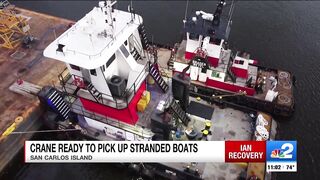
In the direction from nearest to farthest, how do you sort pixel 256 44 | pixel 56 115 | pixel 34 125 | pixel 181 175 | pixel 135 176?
pixel 181 175
pixel 135 176
pixel 56 115
pixel 34 125
pixel 256 44

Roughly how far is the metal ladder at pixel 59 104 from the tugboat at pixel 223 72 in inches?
304

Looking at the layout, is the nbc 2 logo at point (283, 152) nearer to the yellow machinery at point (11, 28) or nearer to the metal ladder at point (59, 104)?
the metal ladder at point (59, 104)

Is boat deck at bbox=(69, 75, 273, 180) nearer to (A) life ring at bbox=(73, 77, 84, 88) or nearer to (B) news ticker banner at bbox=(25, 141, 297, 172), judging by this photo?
(A) life ring at bbox=(73, 77, 84, 88)

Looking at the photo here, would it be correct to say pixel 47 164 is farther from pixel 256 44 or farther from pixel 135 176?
pixel 256 44

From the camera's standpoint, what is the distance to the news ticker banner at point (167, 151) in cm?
1321

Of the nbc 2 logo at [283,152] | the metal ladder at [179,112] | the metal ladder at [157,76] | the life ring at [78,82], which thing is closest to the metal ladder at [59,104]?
the life ring at [78,82]

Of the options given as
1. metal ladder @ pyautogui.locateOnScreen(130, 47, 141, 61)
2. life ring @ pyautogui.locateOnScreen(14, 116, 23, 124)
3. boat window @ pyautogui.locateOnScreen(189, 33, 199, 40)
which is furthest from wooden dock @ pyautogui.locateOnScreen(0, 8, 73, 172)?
boat window @ pyautogui.locateOnScreen(189, 33, 199, 40)

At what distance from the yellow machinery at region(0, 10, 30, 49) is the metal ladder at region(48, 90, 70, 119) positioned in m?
8.63

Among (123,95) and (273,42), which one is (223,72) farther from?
(273,42)

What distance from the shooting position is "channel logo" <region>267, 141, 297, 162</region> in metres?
13.0

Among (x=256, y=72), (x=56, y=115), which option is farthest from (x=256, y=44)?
(x=56, y=115)

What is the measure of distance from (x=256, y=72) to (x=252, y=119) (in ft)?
15.2

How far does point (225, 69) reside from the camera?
19922 millimetres

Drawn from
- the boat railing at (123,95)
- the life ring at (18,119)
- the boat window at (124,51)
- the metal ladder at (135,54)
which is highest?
the boat window at (124,51)
